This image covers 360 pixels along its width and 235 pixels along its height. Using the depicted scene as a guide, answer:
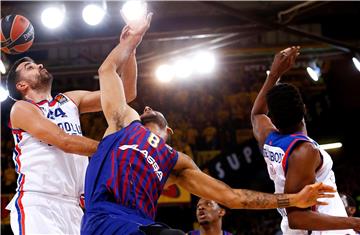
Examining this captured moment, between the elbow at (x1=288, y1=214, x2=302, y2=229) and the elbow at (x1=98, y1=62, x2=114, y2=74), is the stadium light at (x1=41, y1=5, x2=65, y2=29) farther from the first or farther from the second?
the elbow at (x1=288, y1=214, x2=302, y2=229)

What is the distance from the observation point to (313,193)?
147 inches

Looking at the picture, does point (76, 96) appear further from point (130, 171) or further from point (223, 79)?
point (223, 79)

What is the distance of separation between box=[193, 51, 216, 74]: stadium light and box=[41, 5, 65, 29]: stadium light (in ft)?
7.97

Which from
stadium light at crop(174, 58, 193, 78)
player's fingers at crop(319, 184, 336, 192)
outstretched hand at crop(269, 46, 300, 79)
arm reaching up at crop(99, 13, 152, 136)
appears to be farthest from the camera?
stadium light at crop(174, 58, 193, 78)

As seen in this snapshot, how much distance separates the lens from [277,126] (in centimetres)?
430

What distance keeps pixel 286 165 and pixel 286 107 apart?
38 cm

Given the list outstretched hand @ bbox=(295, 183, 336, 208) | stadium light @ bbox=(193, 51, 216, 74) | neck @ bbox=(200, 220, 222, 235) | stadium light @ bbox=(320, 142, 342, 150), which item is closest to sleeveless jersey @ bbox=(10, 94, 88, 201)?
outstretched hand @ bbox=(295, 183, 336, 208)

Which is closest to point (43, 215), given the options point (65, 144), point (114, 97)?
point (65, 144)

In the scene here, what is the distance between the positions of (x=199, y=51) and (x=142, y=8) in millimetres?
6210

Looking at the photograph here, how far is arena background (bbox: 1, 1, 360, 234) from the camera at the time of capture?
10.9 metres

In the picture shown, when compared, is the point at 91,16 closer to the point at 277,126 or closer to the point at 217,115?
the point at 217,115

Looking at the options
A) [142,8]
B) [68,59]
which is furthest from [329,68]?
[142,8]

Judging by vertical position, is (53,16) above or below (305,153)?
above

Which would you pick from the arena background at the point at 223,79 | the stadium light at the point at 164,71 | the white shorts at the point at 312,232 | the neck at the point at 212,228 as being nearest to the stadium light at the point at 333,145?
the arena background at the point at 223,79
